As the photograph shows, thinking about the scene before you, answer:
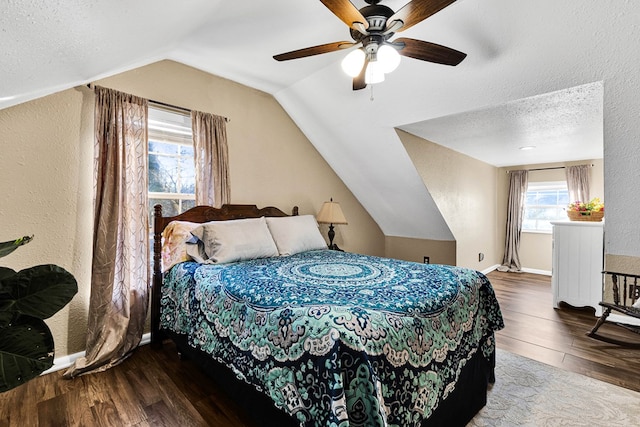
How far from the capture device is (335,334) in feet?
3.50

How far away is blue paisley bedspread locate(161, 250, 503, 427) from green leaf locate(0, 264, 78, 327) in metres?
0.75

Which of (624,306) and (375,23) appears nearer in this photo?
(375,23)

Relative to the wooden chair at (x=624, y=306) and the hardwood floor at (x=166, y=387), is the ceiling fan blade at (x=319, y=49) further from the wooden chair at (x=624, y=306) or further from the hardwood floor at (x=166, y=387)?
the wooden chair at (x=624, y=306)

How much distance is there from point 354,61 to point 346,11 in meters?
0.36

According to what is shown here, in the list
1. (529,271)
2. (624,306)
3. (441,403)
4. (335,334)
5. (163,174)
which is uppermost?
(163,174)

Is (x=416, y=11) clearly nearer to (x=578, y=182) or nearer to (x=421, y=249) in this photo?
(x=421, y=249)

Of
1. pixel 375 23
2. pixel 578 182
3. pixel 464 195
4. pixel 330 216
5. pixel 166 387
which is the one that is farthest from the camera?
pixel 578 182

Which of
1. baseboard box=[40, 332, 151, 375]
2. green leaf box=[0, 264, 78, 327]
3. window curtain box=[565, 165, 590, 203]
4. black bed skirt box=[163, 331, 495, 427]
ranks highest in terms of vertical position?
window curtain box=[565, 165, 590, 203]

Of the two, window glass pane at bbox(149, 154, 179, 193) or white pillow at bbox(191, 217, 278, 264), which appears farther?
window glass pane at bbox(149, 154, 179, 193)

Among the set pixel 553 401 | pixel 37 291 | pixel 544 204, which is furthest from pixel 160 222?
pixel 544 204

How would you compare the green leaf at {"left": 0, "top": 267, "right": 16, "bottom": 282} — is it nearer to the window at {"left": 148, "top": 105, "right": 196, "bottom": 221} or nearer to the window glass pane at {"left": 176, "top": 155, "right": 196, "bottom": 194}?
the window at {"left": 148, "top": 105, "right": 196, "bottom": 221}

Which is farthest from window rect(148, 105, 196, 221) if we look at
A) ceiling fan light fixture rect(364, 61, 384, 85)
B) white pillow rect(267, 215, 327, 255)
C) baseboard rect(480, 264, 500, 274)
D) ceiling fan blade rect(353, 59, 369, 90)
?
baseboard rect(480, 264, 500, 274)

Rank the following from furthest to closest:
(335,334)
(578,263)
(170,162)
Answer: (578,263)
(170,162)
(335,334)

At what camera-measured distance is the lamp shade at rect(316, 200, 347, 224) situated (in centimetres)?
351
